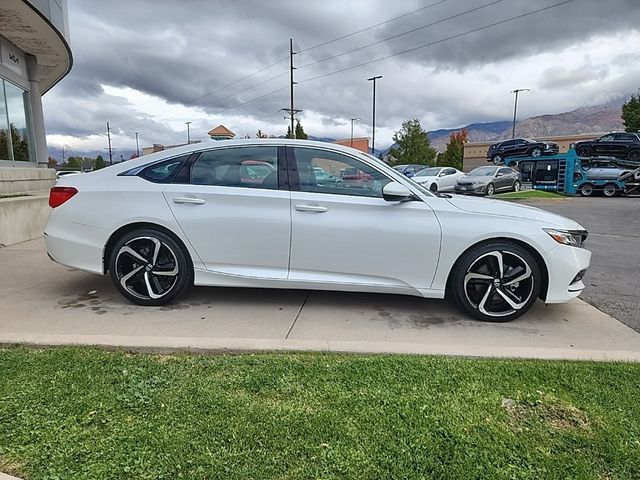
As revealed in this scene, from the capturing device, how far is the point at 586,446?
2.12 m

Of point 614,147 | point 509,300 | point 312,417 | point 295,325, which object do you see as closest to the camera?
point 312,417

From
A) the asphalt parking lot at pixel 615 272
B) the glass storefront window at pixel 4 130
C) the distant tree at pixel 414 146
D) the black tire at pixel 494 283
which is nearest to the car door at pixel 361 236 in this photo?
the black tire at pixel 494 283

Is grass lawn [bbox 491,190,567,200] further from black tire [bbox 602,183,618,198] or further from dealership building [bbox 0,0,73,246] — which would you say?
dealership building [bbox 0,0,73,246]

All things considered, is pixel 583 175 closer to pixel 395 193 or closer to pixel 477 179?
pixel 477 179

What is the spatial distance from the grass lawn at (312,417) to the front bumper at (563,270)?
35.5 inches

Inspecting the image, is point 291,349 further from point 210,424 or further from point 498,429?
point 498,429

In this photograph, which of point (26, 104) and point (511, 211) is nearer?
point (511, 211)

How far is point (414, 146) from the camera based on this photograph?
1727 inches

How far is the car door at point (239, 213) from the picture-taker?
3869 mm

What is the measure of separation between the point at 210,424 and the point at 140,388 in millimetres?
608

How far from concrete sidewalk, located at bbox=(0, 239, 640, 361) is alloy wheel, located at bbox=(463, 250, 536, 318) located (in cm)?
18

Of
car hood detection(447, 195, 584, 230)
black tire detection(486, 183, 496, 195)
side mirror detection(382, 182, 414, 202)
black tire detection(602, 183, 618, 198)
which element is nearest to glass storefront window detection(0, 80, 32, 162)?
side mirror detection(382, 182, 414, 202)

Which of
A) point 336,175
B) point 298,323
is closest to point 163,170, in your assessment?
point 336,175

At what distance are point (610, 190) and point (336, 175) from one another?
25.6 meters
